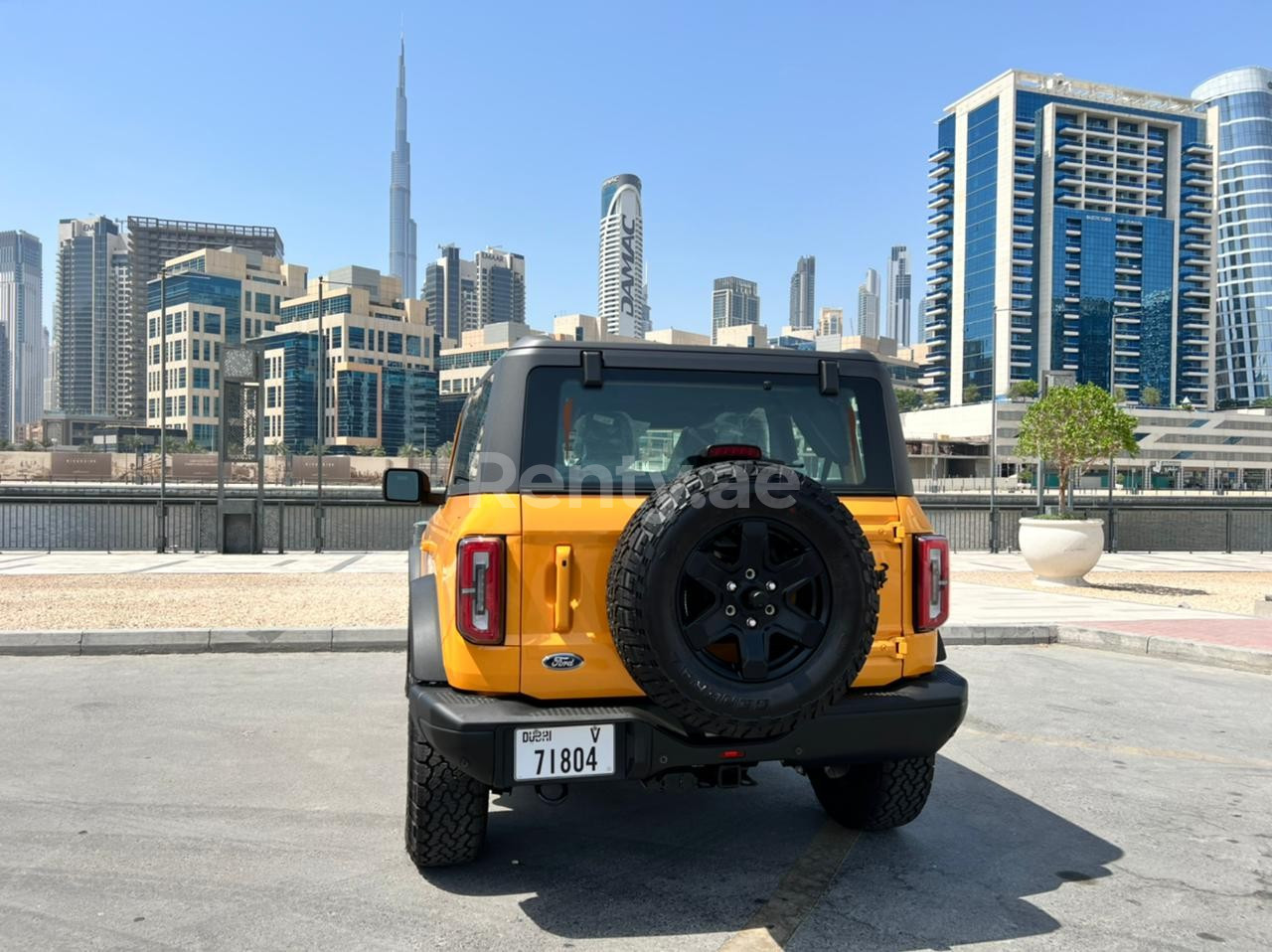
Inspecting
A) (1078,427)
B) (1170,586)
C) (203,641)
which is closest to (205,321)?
(1078,427)

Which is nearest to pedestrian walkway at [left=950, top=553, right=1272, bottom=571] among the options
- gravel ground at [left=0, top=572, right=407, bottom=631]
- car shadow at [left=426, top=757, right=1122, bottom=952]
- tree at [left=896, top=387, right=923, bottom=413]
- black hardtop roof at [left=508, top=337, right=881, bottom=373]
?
gravel ground at [left=0, top=572, right=407, bottom=631]

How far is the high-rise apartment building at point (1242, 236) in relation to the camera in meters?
155

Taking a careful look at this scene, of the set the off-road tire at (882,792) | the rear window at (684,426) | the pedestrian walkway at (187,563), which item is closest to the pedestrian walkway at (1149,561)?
the pedestrian walkway at (187,563)

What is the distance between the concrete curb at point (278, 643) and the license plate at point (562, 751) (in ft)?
19.6

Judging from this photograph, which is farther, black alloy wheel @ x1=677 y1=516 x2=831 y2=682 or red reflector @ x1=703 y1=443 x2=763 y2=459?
red reflector @ x1=703 y1=443 x2=763 y2=459

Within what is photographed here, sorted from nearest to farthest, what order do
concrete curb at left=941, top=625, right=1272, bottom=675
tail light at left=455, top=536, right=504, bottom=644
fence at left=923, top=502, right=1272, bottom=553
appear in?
tail light at left=455, top=536, right=504, bottom=644
concrete curb at left=941, top=625, right=1272, bottom=675
fence at left=923, top=502, right=1272, bottom=553

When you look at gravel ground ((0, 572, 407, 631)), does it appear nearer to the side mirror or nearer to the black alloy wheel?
the side mirror

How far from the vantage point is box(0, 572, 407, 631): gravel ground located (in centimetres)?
915

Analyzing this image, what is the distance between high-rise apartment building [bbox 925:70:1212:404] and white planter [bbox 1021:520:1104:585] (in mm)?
145820

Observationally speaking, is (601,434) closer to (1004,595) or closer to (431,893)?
(431,893)

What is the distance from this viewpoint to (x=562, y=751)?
10.1ft

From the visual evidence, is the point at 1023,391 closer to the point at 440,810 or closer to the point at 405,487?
the point at 405,487

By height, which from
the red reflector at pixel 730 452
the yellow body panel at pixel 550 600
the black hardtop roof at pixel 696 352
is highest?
the black hardtop roof at pixel 696 352

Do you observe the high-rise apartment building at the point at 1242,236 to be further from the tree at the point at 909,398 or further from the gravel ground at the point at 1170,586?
the gravel ground at the point at 1170,586
